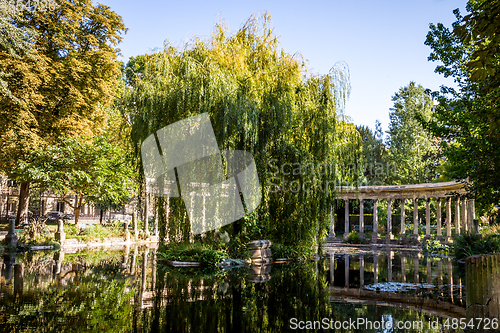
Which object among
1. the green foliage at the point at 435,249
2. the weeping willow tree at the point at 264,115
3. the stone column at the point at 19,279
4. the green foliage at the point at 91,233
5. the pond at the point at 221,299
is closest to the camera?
the pond at the point at 221,299

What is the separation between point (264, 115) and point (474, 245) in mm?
13823

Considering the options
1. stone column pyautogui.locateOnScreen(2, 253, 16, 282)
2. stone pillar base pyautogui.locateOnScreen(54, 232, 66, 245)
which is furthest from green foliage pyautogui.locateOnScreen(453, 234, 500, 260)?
stone pillar base pyautogui.locateOnScreen(54, 232, 66, 245)

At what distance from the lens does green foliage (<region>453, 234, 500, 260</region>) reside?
63.8 feet

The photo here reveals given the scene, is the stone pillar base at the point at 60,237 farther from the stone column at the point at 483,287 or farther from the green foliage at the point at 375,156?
the green foliage at the point at 375,156

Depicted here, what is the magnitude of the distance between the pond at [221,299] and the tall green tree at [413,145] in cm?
3622

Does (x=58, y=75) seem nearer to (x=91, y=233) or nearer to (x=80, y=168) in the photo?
(x=80, y=168)

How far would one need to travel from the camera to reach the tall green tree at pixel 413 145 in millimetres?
49250

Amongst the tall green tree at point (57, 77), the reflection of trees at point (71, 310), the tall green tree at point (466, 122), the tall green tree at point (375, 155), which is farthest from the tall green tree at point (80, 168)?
the tall green tree at point (375, 155)

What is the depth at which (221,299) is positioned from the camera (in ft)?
31.4

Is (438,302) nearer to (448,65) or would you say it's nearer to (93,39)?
(448,65)

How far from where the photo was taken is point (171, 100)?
590 inches

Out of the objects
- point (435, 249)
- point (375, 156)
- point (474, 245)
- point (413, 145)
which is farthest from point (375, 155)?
point (474, 245)

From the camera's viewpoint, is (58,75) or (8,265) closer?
(8,265)

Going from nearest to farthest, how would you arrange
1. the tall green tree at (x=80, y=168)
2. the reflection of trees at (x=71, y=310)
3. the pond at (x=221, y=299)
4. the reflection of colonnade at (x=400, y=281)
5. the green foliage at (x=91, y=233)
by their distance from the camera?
the reflection of trees at (x=71, y=310)
the pond at (x=221, y=299)
the reflection of colonnade at (x=400, y=281)
the tall green tree at (x=80, y=168)
the green foliage at (x=91, y=233)
